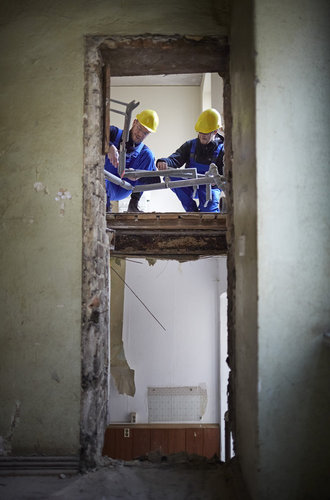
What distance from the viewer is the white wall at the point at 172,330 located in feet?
19.4

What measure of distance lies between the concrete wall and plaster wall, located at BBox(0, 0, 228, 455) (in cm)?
68

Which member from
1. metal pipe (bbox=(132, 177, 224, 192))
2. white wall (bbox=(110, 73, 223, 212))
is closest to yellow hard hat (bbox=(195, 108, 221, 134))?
metal pipe (bbox=(132, 177, 224, 192))

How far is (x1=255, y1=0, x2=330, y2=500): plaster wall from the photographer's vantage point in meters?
1.59

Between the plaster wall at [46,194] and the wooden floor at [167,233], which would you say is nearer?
the plaster wall at [46,194]

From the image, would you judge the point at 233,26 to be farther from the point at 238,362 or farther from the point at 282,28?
the point at 238,362

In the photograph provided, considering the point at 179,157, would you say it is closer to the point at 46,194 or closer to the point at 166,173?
the point at 166,173

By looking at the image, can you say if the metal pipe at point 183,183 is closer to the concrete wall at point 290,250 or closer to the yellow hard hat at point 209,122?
the yellow hard hat at point 209,122

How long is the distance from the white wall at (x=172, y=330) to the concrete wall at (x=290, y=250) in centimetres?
429

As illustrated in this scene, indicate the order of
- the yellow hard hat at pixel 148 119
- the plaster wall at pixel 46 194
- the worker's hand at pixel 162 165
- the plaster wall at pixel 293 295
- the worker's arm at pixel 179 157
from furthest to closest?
the worker's arm at pixel 179 157
the worker's hand at pixel 162 165
the yellow hard hat at pixel 148 119
the plaster wall at pixel 46 194
the plaster wall at pixel 293 295

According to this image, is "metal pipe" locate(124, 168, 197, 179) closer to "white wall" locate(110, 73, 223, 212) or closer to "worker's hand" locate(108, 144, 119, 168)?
"worker's hand" locate(108, 144, 119, 168)

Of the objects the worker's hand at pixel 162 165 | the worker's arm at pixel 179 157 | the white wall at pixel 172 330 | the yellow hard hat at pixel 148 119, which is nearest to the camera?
the yellow hard hat at pixel 148 119

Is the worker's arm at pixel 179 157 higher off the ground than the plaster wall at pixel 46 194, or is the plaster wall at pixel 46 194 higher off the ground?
the worker's arm at pixel 179 157

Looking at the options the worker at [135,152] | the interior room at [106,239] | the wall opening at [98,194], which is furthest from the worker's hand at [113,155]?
the wall opening at [98,194]

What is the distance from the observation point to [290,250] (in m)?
1.61
